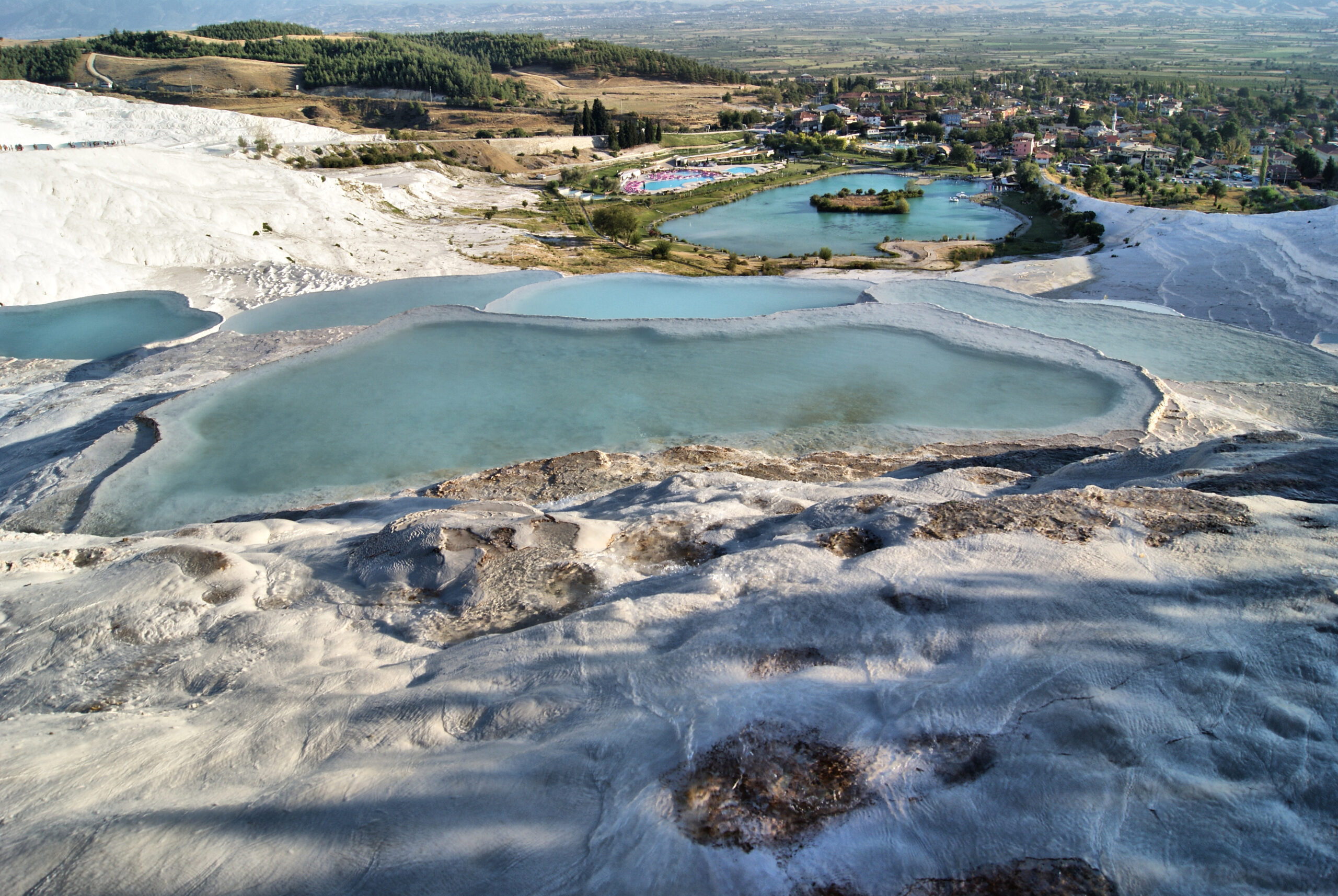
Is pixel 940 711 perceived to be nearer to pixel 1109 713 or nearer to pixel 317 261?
pixel 1109 713

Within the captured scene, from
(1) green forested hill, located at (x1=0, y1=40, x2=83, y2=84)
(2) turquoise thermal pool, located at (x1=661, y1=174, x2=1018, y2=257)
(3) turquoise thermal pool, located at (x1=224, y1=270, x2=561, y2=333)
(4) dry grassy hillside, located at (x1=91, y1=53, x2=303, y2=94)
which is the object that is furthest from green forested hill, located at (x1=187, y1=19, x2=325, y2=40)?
(3) turquoise thermal pool, located at (x1=224, y1=270, x2=561, y2=333)

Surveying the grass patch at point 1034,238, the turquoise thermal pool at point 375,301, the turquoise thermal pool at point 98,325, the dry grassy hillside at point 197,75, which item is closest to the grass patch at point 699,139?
the grass patch at point 1034,238

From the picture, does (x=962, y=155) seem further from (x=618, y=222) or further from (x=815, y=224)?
(x=618, y=222)

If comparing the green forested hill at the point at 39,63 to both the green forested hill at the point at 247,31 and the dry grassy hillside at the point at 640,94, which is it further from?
the dry grassy hillside at the point at 640,94

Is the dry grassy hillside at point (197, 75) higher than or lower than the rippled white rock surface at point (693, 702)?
higher

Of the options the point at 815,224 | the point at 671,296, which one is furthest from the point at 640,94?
the point at 671,296
